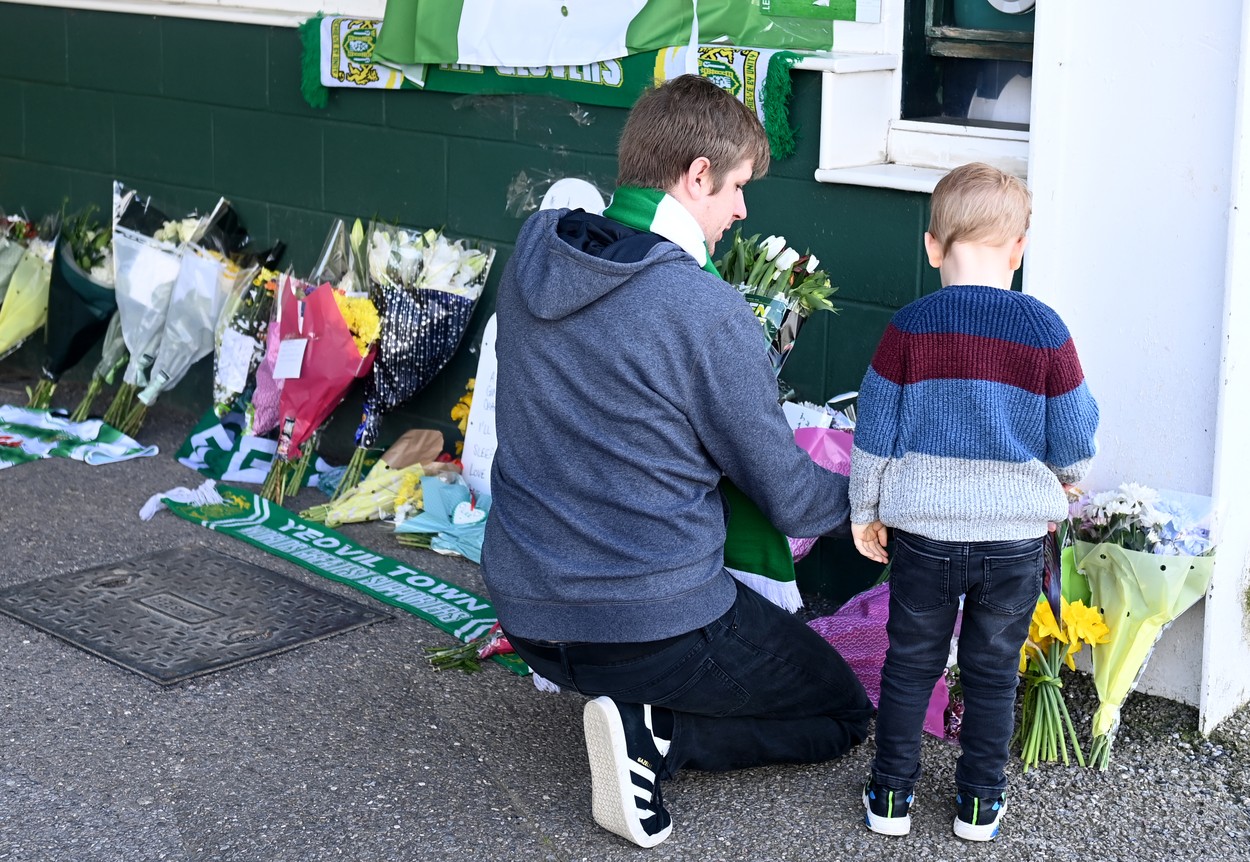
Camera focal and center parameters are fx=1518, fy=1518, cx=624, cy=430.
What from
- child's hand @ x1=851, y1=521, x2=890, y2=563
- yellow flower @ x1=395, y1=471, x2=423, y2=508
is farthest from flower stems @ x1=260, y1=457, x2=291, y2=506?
child's hand @ x1=851, y1=521, x2=890, y2=563

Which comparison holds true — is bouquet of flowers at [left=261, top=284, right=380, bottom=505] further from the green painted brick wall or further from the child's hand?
the child's hand

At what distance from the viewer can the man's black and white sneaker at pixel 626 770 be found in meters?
2.95

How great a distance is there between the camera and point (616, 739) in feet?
9.64

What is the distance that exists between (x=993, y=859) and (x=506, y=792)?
1026mm

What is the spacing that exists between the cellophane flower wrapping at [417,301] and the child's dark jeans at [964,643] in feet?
7.72

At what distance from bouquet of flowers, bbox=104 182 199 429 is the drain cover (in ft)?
4.21

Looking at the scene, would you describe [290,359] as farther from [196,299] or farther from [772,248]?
[772,248]

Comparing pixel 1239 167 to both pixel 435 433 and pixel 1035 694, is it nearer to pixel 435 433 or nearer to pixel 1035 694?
pixel 1035 694

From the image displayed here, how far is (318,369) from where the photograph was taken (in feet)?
16.6

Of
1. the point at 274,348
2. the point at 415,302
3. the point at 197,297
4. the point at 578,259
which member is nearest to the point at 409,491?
the point at 415,302

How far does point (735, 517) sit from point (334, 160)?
2.96 meters

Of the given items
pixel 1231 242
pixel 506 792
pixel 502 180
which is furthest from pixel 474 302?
pixel 1231 242

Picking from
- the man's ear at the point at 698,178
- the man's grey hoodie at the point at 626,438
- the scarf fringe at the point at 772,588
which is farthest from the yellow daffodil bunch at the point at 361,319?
the man's ear at the point at 698,178

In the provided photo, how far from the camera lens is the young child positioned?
277 cm
